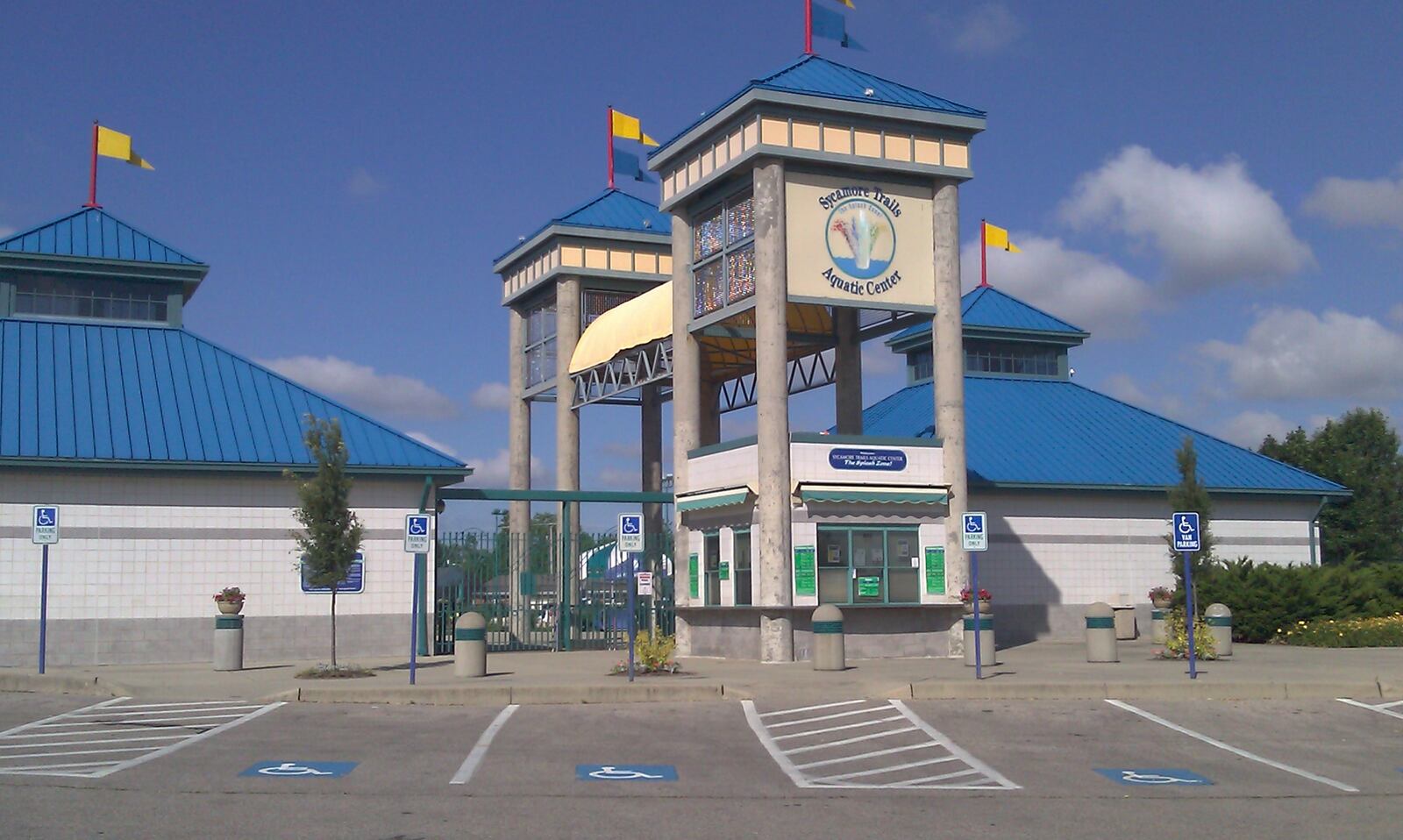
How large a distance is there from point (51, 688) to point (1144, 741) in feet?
53.2

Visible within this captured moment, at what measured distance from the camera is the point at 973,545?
843 inches

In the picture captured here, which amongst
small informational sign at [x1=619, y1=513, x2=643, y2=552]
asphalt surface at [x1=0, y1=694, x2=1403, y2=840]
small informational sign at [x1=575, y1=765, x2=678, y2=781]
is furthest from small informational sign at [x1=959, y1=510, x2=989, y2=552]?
Answer: small informational sign at [x1=575, y1=765, x2=678, y2=781]

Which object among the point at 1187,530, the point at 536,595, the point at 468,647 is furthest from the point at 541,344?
the point at 1187,530

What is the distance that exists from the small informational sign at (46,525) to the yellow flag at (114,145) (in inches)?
645

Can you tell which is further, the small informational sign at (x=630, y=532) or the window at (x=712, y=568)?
the window at (x=712, y=568)

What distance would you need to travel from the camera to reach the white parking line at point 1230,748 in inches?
538

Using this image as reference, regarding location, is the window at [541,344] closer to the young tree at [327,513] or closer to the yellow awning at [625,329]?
the yellow awning at [625,329]

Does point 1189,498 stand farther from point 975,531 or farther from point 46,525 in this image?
point 46,525

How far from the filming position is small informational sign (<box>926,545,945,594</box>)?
91.1ft

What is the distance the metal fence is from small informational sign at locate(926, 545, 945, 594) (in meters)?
6.69

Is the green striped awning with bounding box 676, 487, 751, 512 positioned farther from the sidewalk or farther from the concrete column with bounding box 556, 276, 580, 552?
the concrete column with bounding box 556, 276, 580, 552

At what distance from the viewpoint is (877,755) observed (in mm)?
15273

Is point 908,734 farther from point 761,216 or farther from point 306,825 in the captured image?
point 761,216

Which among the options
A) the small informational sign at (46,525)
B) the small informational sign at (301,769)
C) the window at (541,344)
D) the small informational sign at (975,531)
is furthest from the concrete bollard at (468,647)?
the window at (541,344)
